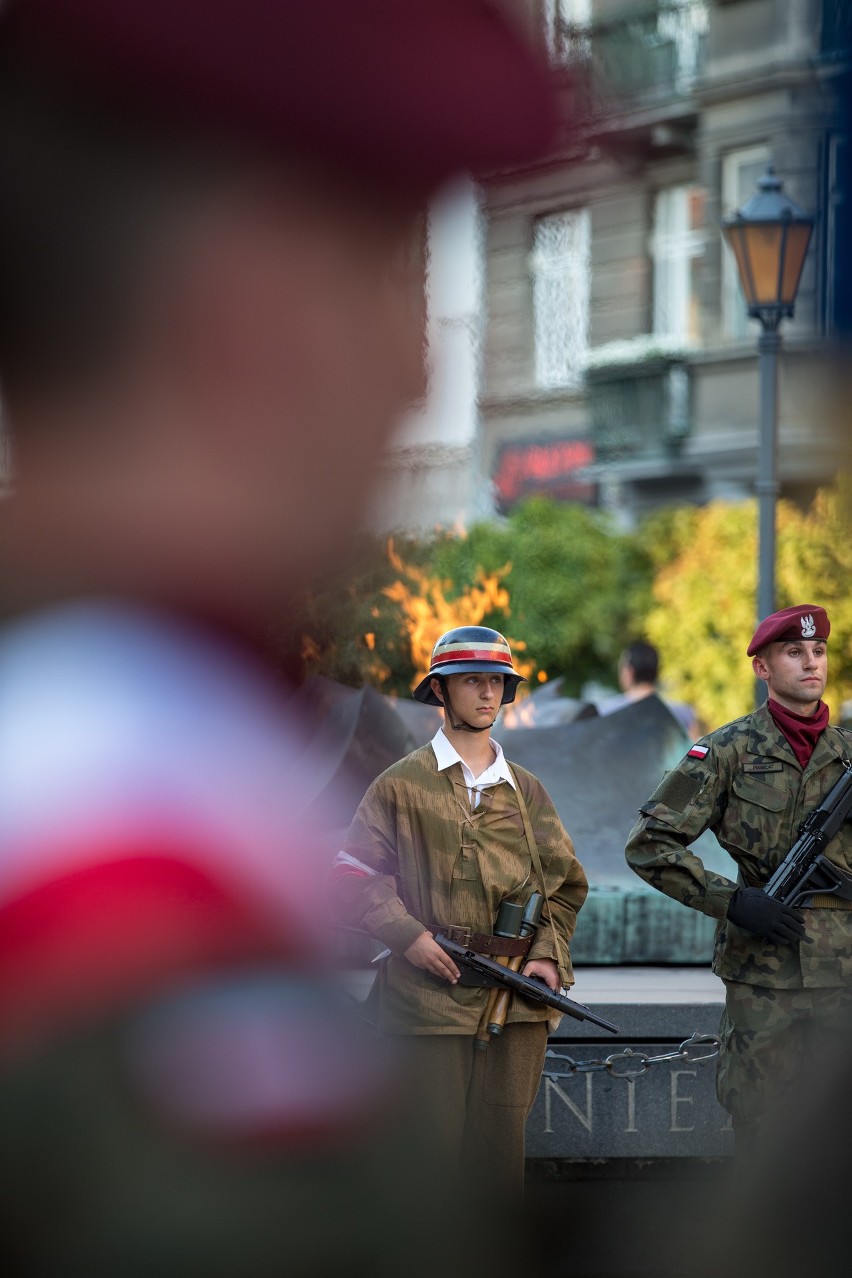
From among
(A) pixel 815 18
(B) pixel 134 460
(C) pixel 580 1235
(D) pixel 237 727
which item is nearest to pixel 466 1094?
(C) pixel 580 1235

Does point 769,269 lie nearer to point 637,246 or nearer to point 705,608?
point 637,246

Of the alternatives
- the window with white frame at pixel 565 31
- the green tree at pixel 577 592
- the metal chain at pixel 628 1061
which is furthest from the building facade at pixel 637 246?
the green tree at pixel 577 592

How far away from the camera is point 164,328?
43.2 inches

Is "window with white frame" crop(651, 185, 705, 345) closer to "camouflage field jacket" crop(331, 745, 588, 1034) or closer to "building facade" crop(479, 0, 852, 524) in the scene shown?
"building facade" crop(479, 0, 852, 524)

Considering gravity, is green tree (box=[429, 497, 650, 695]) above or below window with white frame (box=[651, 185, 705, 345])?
below

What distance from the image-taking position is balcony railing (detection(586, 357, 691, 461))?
1225mm

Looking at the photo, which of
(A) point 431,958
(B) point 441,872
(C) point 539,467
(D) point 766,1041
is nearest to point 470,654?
(B) point 441,872

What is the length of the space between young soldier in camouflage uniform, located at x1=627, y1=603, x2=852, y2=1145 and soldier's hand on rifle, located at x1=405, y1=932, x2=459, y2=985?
0.36m

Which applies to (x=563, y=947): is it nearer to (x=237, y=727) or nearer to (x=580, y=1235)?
(x=580, y=1235)

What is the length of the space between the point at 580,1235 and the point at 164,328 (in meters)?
1.55

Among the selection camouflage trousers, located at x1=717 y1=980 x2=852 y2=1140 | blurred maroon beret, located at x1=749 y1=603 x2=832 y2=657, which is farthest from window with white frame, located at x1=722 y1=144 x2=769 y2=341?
camouflage trousers, located at x1=717 y1=980 x2=852 y2=1140

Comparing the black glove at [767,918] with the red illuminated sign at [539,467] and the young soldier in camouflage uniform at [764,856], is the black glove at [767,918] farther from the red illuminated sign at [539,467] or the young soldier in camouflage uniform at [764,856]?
the red illuminated sign at [539,467]

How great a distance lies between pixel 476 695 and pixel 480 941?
0.33 meters

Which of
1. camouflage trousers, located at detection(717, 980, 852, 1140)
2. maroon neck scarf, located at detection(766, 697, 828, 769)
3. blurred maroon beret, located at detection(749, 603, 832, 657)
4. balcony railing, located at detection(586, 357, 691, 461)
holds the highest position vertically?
balcony railing, located at detection(586, 357, 691, 461)
